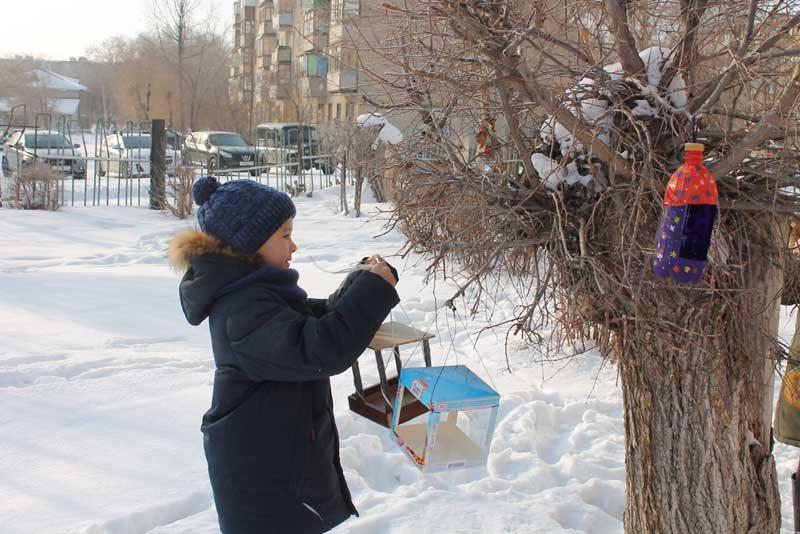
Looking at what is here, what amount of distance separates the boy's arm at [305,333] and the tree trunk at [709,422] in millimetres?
877

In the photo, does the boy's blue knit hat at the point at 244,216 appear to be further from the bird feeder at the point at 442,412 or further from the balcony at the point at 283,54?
the balcony at the point at 283,54

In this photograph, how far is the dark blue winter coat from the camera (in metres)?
1.94

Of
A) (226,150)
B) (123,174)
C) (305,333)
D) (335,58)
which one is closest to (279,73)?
(226,150)

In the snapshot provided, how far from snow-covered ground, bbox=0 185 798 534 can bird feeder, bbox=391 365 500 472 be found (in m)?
0.35

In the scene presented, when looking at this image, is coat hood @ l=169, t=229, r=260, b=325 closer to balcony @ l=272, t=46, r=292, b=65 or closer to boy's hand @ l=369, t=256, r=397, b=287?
boy's hand @ l=369, t=256, r=397, b=287

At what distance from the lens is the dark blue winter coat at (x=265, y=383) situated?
1.94 m

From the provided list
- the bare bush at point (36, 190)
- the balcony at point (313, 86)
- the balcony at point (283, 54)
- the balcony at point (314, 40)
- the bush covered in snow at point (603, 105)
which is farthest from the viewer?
the balcony at point (283, 54)

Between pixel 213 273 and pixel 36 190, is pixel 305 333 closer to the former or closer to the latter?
pixel 213 273

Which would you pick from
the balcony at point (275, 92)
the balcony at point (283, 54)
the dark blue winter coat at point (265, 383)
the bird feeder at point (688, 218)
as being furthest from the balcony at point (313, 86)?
the bird feeder at point (688, 218)

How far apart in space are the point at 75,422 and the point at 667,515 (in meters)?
3.01

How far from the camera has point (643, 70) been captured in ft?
6.44

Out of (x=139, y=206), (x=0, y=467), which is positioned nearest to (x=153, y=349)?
(x=0, y=467)

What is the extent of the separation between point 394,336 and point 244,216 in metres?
0.58

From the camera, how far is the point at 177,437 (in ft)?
12.4
